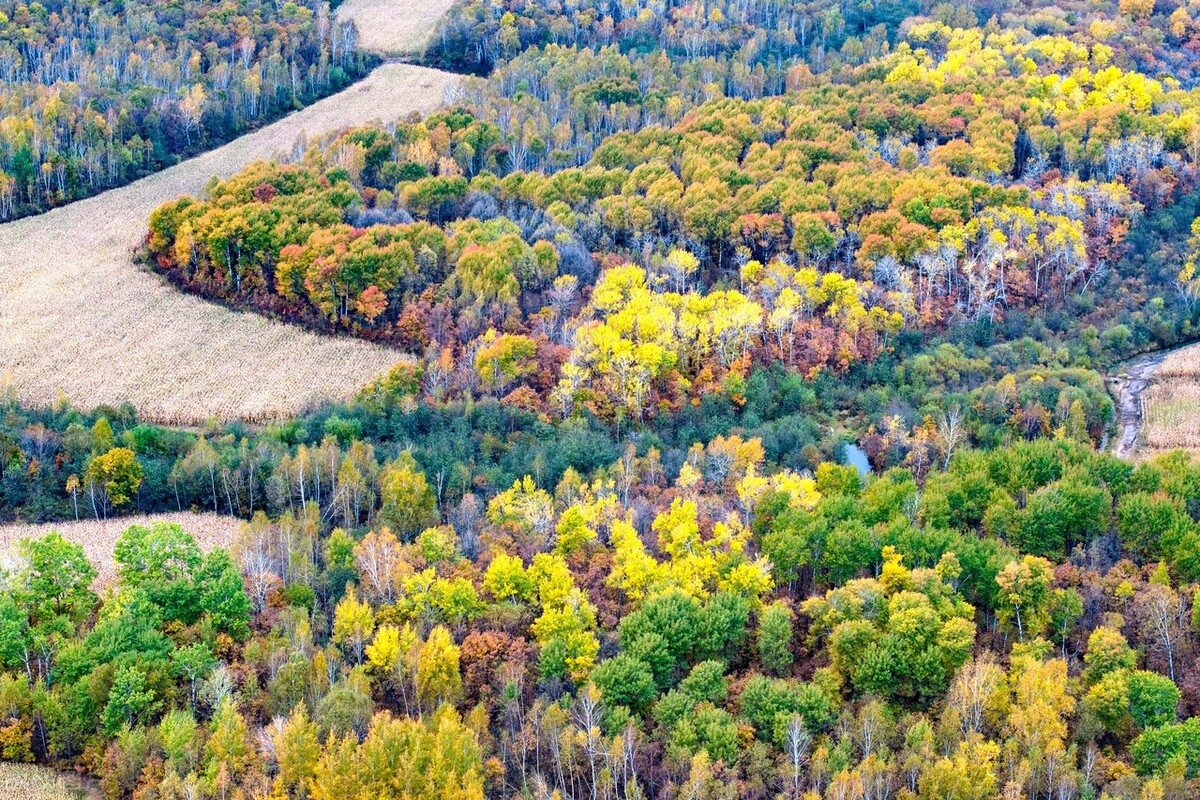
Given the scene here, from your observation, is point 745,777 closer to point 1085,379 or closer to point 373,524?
point 373,524

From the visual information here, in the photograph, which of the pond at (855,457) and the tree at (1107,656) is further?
the pond at (855,457)

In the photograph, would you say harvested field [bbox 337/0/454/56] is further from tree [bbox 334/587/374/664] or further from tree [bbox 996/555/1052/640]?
tree [bbox 996/555/1052/640]

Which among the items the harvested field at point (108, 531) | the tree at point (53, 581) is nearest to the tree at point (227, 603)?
the tree at point (53, 581)

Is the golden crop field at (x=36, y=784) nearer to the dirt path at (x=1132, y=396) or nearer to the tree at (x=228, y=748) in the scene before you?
the tree at (x=228, y=748)

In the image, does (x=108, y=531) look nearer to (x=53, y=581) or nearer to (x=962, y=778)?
(x=53, y=581)

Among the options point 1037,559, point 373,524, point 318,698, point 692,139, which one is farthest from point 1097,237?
point 318,698

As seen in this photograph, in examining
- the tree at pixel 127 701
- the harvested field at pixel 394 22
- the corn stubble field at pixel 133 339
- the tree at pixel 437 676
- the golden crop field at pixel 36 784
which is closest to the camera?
the golden crop field at pixel 36 784

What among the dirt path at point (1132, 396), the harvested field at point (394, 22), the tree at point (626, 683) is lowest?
the tree at point (626, 683)
